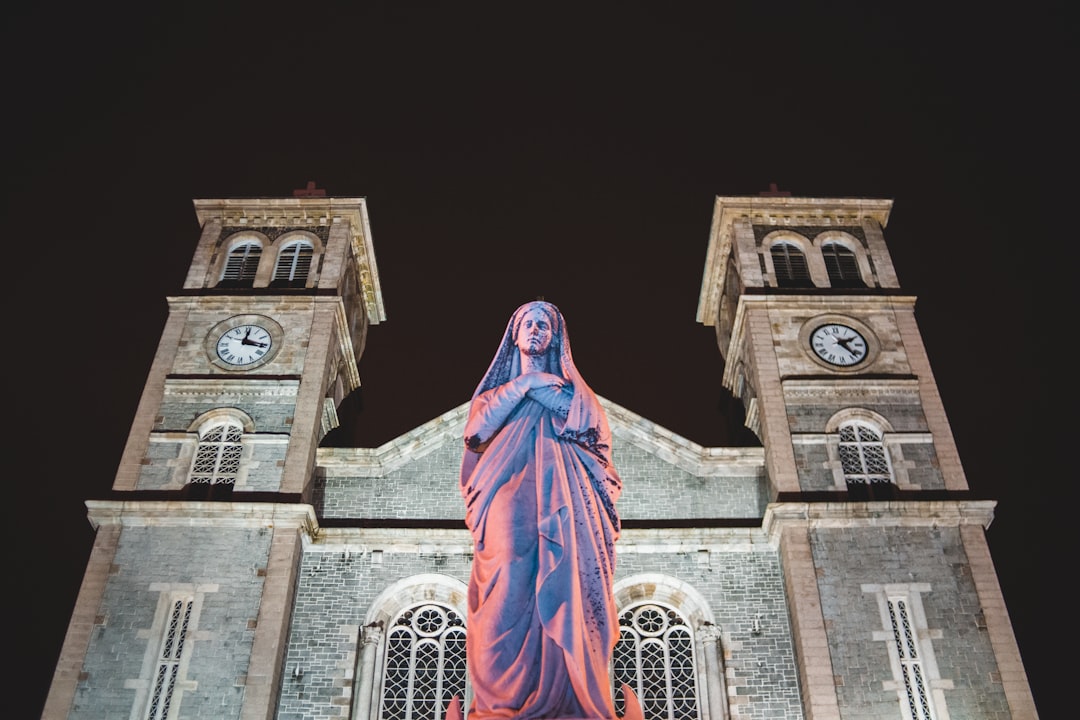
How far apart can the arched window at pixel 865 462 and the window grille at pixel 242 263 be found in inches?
524

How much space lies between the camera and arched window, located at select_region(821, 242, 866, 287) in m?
25.4

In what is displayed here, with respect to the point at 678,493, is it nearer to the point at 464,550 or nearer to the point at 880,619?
the point at 464,550

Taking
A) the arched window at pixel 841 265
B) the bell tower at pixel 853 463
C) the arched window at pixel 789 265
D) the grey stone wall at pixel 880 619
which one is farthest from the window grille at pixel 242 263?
the grey stone wall at pixel 880 619

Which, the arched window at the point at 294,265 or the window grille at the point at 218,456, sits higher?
the arched window at the point at 294,265

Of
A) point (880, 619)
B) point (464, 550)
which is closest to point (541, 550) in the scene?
point (464, 550)

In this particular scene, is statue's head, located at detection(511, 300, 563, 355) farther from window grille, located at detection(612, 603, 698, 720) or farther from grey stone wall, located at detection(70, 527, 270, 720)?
grey stone wall, located at detection(70, 527, 270, 720)

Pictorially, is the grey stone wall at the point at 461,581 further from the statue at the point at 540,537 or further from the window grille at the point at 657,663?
the statue at the point at 540,537

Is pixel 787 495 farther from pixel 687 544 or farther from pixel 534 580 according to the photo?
pixel 534 580

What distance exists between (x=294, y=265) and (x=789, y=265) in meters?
11.3

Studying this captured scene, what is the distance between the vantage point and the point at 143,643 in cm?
1808

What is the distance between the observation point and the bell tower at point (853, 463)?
18.0m

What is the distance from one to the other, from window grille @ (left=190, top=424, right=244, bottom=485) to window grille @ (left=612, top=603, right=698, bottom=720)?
772 cm

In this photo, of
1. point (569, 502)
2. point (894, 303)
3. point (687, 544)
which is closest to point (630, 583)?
point (687, 544)

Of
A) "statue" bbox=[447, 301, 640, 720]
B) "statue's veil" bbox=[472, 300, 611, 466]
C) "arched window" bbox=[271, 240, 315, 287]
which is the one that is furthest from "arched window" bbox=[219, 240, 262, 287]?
"statue" bbox=[447, 301, 640, 720]
